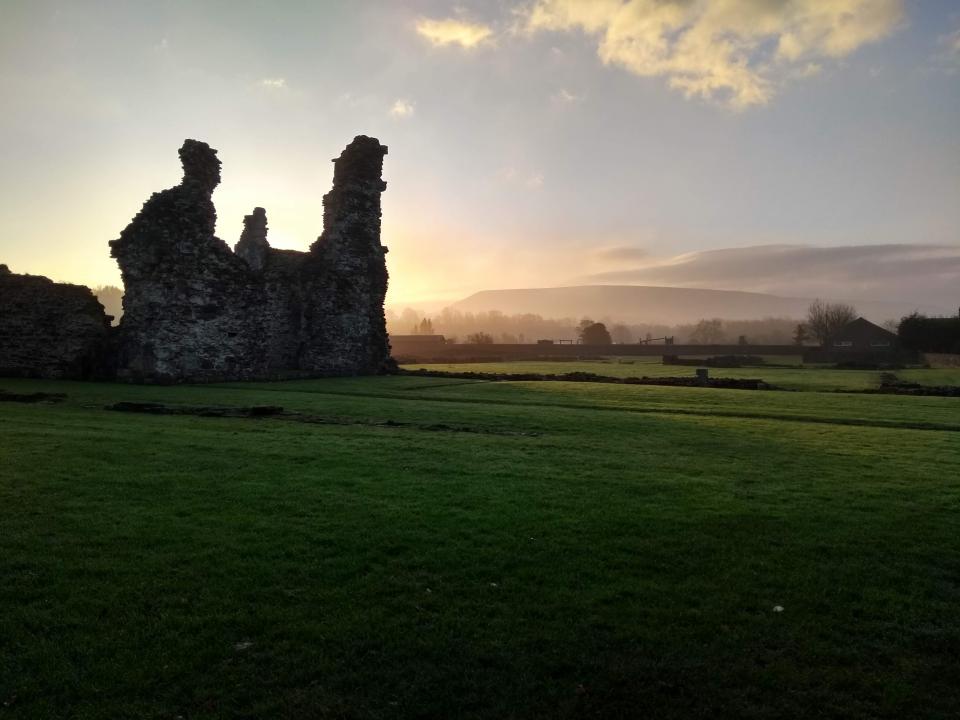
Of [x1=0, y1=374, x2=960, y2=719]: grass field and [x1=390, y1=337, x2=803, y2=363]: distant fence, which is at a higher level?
[x1=390, y1=337, x2=803, y2=363]: distant fence

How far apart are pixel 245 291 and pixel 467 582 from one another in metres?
26.7

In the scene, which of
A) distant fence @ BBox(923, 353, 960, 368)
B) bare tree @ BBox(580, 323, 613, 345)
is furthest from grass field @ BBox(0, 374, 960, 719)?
bare tree @ BBox(580, 323, 613, 345)

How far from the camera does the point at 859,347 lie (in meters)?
68.7

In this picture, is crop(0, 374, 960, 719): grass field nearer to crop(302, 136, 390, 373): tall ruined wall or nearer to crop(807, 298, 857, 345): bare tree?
crop(302, 136, 390, 373): tall ruined wall

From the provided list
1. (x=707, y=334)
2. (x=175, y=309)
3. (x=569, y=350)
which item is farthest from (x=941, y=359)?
(x=707, y=334)

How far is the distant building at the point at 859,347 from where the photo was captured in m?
59.4

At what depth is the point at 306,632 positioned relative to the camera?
16.1 feet

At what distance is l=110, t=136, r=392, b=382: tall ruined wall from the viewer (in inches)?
1054

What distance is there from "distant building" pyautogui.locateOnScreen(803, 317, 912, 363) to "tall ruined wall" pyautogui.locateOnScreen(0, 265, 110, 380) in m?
59.0

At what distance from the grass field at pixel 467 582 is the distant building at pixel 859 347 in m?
56.5

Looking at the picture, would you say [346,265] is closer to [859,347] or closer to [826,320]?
[859,347]

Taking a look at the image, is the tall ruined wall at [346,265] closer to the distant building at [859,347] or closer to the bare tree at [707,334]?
the distant building at [859,347]

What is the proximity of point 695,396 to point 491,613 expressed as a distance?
21.2 meters

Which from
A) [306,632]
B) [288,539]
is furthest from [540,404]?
[306,632]
